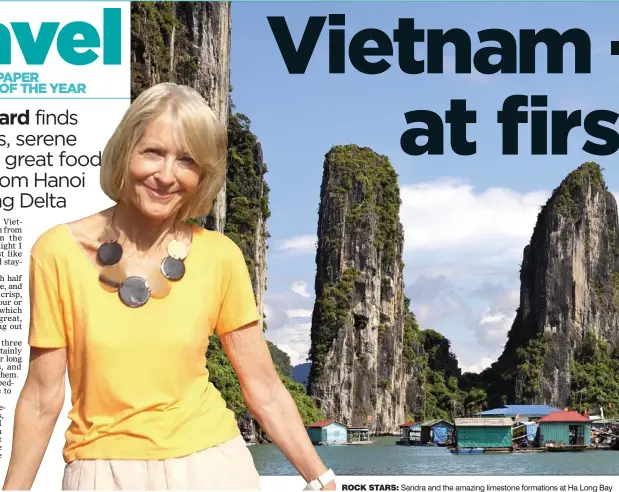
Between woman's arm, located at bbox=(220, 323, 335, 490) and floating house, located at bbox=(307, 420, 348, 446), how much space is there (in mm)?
45667

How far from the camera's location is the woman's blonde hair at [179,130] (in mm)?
1555

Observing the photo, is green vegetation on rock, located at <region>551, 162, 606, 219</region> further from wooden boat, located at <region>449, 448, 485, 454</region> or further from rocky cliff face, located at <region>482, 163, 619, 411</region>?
wooden boat, located at <region>449, 448, 485, 454</region>

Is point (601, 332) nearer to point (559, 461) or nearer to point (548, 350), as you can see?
point (548, 350)

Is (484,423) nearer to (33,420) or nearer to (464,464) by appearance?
(464,464)

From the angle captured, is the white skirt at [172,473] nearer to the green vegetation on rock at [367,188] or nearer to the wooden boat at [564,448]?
the wooden boat at [564,448]

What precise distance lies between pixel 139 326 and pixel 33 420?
26 cm

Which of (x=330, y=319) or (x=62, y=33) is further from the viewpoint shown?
(x=330, y=319)

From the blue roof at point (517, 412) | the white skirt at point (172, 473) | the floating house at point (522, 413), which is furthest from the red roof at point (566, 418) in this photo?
the white skirt at point (172, 473)

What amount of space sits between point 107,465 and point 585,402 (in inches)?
2740

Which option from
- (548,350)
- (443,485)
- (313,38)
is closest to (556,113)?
(313,38)

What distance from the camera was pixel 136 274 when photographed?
5.16 ft

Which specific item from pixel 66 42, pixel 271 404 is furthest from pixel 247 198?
pixel 271 404

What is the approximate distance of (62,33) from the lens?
327cm
